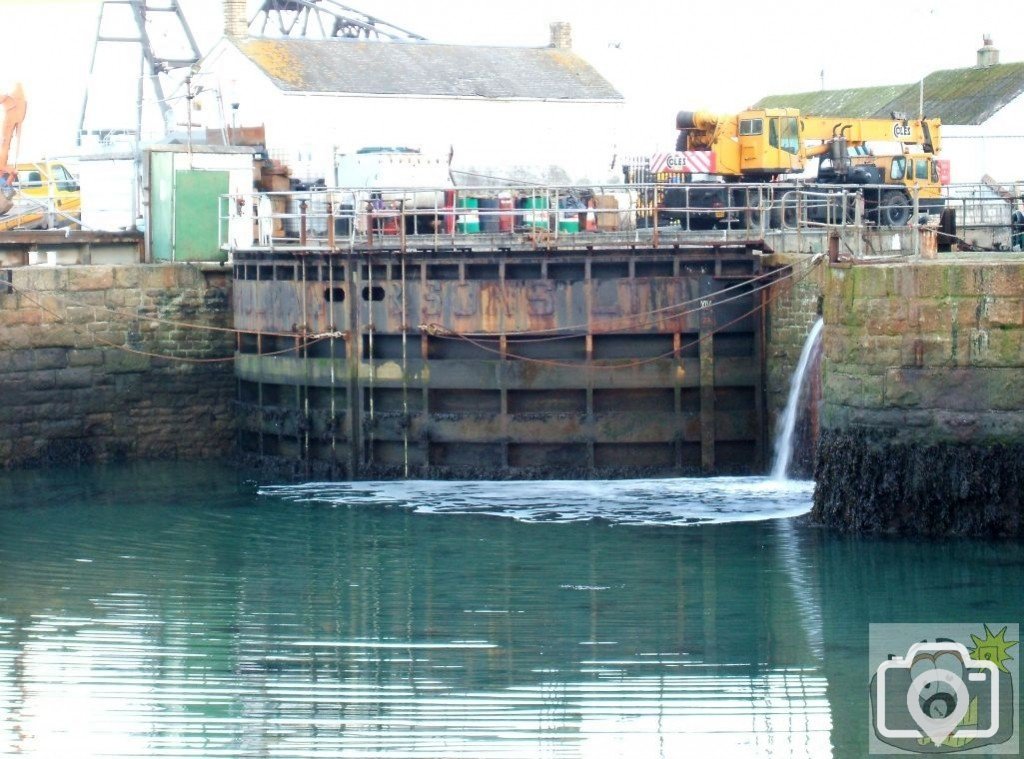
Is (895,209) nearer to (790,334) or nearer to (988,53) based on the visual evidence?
(790,334)

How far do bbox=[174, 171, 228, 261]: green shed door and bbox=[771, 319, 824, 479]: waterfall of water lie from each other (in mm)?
10527

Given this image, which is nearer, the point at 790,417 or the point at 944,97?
the point at 790,417

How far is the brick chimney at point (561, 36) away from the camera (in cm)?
5519

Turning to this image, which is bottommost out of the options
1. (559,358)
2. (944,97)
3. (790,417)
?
(790,417)

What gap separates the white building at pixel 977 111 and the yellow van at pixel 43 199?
2441 cm

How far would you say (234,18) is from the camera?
50000 mm

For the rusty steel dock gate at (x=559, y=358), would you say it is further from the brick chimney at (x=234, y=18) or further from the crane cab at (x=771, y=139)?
the brick chimney at (x=234, y=18)

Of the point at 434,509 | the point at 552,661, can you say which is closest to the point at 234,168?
the point at 434,509

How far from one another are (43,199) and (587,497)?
14402mm

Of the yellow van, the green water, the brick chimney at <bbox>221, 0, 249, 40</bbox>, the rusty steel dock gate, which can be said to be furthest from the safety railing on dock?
the brick chimney at <bbox>221, 0, 249, 40</bbox>

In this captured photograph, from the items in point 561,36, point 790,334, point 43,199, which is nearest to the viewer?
point 790,334

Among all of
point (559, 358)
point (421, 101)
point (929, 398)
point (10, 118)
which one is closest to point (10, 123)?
point (10, 118)

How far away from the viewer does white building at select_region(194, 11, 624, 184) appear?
1865 inches

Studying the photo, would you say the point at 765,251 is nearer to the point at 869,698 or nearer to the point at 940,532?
the point at 940,532
